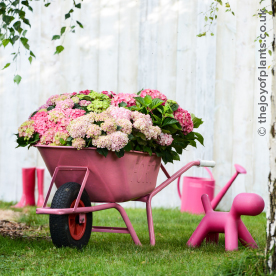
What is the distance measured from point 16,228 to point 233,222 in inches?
61.5

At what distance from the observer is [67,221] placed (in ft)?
6.61

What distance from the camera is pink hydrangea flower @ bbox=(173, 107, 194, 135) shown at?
2303 mm

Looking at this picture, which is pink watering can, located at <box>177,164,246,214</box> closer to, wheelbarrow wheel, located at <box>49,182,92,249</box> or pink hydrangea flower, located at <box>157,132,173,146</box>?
pink hydrangea flower, located at <box>157,132,173,146</box>

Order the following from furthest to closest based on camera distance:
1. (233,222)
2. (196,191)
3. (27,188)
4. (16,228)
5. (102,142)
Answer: (27,188) → (196,191) → (16,228) → (233,222) → (102,142)

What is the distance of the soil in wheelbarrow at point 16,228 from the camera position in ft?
8.78

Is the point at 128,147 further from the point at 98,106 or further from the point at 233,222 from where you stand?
the point at 233,222

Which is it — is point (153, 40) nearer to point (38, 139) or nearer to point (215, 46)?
point (215, 46)

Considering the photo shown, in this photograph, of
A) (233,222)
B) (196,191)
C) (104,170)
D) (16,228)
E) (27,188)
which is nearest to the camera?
(104,170)

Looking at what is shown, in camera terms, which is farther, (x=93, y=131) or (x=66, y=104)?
(x=66, y=104)

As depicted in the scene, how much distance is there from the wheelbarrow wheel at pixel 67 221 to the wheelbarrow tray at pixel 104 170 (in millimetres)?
89

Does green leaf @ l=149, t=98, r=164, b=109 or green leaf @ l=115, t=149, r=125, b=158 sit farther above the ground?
green leaf @ l=149, t=98, r=164, b=109

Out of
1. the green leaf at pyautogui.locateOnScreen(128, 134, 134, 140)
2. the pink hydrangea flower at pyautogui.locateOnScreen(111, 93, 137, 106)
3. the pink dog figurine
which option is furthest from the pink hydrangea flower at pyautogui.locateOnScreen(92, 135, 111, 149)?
the pink dog figurine

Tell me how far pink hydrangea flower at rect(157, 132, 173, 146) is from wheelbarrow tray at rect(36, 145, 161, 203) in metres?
0.11

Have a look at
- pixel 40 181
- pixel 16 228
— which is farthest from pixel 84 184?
pixel 40 181
